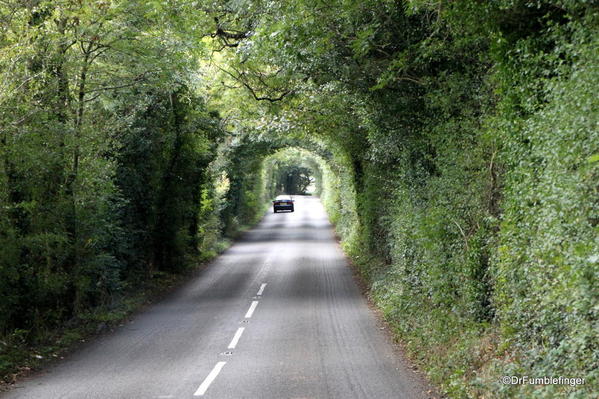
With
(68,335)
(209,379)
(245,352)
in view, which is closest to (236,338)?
(245,352)

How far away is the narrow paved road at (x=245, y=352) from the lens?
28.1ft

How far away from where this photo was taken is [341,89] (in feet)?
48.8

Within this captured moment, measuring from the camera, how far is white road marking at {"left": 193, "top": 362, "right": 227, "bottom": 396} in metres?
8.39

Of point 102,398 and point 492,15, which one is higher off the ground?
point 492,15

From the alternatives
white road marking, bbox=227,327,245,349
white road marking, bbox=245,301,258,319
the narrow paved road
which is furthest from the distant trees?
white road marking, bbox=227,327,245,349

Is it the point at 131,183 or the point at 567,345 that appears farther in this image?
the point at 131,183

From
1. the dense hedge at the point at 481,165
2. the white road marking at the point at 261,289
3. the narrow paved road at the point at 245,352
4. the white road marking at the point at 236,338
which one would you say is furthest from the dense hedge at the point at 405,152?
the white road marking at the point at 261,289

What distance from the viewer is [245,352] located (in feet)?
35.8

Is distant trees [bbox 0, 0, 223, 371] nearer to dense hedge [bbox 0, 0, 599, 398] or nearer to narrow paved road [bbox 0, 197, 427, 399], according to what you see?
dense hedge [bbox 0, 0, 599, 398]

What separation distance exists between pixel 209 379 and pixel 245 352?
184 cm

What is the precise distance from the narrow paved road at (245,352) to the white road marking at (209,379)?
0.04ft

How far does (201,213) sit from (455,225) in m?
18.8

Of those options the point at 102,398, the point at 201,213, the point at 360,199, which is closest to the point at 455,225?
the point at 102,398

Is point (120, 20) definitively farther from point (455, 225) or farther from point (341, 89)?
point (455, 225)
